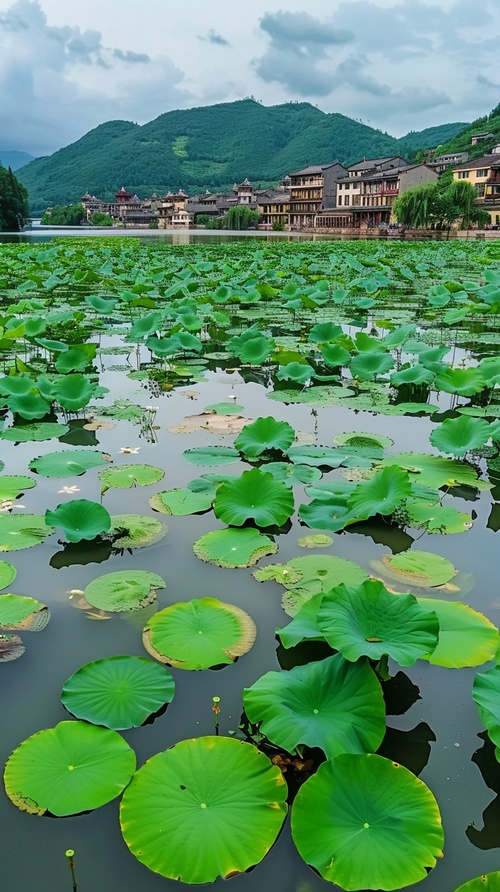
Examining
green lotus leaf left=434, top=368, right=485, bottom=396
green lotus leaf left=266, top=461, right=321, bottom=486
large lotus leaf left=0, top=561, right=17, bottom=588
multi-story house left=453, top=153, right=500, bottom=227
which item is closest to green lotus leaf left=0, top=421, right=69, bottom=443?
green lotus leaf left=266, top=461, right=321, bottom=486

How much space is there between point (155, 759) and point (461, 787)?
582mm

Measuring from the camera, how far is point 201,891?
102 centimetres

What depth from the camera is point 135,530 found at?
2.18 metres

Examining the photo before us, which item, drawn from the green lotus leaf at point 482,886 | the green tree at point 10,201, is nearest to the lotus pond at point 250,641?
the green lotus leaf at point 482,886

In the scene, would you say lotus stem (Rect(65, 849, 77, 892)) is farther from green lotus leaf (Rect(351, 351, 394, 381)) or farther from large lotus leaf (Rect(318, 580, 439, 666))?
green lotus leaf (Rect(351, 351, 394, 381))

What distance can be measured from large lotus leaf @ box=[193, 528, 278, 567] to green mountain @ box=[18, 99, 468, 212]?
114708 millimetres

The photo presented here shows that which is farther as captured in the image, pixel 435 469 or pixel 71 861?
pixel 435 469

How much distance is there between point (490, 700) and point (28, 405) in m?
2.76

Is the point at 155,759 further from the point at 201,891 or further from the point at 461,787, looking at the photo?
the point at 461,787

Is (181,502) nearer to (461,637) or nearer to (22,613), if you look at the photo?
(22,613)

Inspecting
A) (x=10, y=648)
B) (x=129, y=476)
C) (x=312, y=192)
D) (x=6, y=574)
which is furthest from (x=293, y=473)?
(x=312, y=192)

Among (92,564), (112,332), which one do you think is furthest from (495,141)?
(92,564)

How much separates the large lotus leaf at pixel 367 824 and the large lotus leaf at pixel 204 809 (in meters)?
0.07

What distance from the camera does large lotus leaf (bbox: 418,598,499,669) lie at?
150 centimetres
